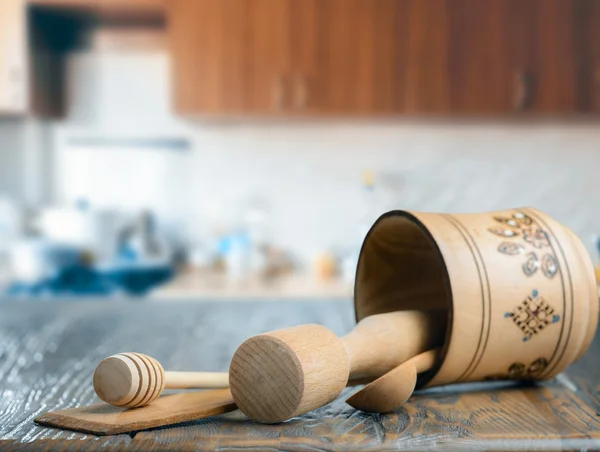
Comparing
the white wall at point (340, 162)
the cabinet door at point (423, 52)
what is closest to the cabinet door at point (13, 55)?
the white wall at point (340, 162)

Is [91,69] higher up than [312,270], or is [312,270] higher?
[91,69]

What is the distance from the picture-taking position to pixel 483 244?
575 mm

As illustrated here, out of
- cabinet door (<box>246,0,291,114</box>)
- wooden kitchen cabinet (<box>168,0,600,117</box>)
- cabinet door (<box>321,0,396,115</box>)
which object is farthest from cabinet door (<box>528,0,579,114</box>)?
cabinet door (<box>246,0,291,114</box>)

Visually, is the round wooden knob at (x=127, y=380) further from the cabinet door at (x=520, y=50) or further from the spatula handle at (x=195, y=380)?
the cabinet door at (x=520, y=50)

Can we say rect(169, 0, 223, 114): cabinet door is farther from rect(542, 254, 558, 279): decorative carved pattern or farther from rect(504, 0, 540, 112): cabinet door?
rect(542, 254, 558, 279): decorative carved pattern

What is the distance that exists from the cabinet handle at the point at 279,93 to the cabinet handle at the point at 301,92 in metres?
0.05

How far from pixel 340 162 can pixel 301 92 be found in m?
0.43

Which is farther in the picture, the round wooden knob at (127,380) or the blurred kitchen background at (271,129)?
the blurred kitchen background at (271,129)

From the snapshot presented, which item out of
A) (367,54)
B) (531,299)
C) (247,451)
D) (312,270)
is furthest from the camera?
(312,270)

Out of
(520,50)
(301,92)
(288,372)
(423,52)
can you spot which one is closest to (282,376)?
(288,372)

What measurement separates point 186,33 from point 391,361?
223 cm

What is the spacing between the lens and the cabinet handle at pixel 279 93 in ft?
8.54

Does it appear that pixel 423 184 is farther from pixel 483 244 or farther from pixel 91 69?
pixel 483 244

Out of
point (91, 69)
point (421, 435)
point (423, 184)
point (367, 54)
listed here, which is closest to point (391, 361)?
point (421, 435)
